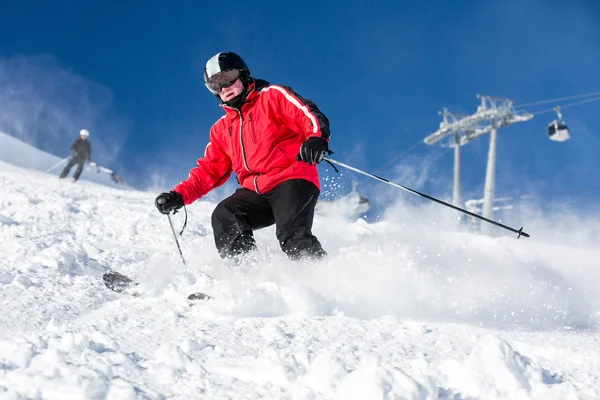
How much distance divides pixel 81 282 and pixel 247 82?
1.74 meters

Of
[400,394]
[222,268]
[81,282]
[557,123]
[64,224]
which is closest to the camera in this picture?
[400,394]

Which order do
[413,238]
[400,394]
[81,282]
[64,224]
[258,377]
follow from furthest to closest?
1. [413,238]
2. [64,224]
3. [81,282]
4. [258,377]
5. [400,394]

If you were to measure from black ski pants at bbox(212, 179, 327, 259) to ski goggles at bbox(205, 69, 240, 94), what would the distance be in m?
0.76

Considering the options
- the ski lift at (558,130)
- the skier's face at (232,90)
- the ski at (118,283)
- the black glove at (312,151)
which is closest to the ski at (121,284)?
the ski at (118,283)

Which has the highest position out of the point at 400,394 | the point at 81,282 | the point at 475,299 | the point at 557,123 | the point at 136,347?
the point at 557,123

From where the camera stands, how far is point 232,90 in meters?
3.46

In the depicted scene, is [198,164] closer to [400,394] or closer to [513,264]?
[400,394]

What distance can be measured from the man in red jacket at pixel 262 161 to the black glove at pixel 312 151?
14 centimetres

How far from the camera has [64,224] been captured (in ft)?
16.6

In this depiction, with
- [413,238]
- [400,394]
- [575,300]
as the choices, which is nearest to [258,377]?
[400,394]

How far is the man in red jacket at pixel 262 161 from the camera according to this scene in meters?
3.28

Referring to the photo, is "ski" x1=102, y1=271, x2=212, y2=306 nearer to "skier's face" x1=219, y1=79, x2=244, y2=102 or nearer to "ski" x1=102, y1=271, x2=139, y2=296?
"ski" x1=102, y1=271, x2=139, y2=296

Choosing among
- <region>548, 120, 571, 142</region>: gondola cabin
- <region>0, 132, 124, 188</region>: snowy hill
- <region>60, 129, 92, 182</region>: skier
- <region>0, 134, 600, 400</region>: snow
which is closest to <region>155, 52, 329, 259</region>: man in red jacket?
<region>0, 134, 600, 400</region>: snow

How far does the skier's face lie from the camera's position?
3.46m
